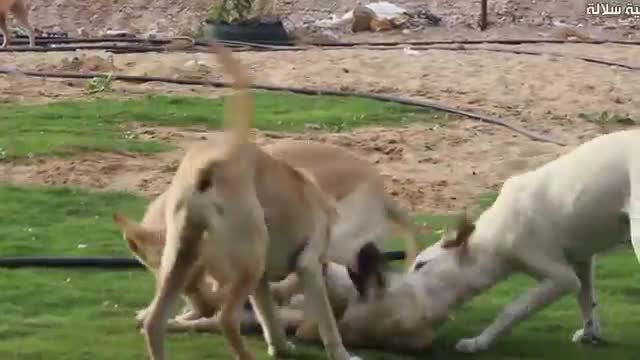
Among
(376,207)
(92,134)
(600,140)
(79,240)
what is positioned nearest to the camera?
(600,140)

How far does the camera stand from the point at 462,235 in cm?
568

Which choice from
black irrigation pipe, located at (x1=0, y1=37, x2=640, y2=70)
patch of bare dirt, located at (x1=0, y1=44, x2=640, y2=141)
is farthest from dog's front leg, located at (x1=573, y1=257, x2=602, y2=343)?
black irrigation pipe, located at (x1=0, y1=37, x2=640, y2=70)

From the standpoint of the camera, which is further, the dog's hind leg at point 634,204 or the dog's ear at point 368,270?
the dog's ear at point 368,270

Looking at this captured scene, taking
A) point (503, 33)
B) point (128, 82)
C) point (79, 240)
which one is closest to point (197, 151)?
point (79, 240)

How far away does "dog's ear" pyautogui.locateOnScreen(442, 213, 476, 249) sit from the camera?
566 cm

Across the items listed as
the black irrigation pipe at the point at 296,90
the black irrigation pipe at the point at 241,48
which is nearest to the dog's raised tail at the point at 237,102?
the black irrigation pipe at the point at 296,90

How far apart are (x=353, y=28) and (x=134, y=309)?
15.2m

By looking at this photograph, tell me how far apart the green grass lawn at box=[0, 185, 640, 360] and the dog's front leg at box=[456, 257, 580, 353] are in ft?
0.18

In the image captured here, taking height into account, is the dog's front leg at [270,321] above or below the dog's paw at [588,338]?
above

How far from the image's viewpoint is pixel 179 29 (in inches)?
844

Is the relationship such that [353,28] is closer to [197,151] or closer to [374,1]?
[374,1]

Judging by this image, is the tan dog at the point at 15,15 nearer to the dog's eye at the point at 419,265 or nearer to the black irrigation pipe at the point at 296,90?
the black irrigation pipe at the point at 296,90

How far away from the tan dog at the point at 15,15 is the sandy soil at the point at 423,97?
1.43 metres

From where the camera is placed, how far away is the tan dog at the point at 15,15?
16.9 m
